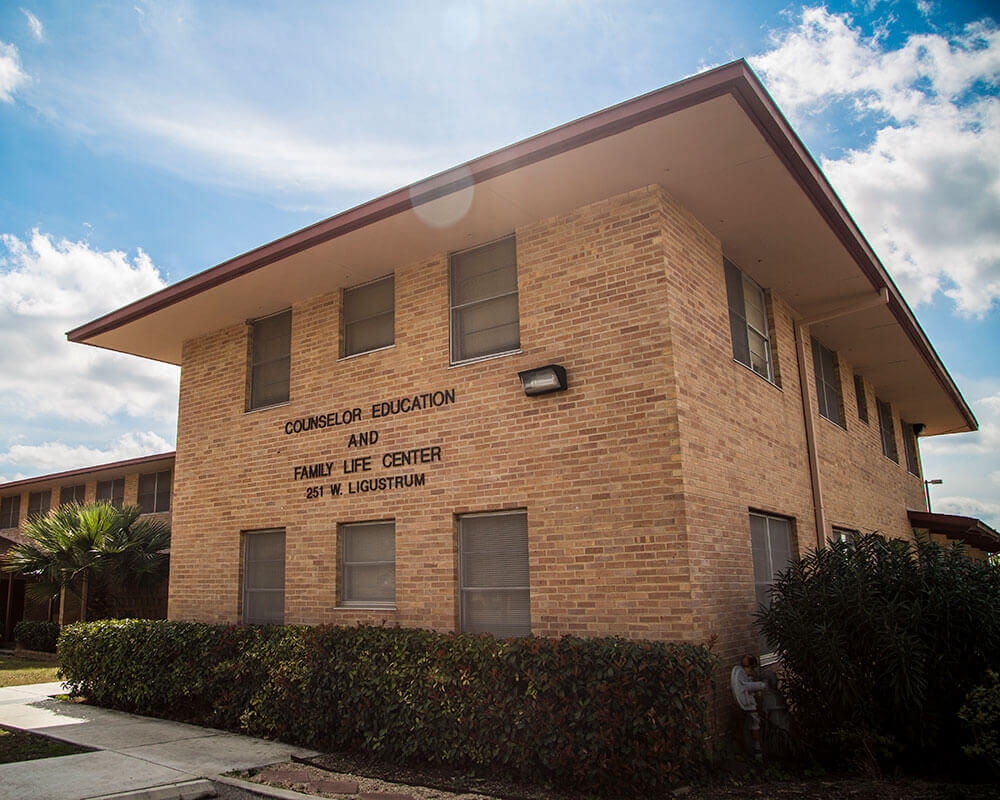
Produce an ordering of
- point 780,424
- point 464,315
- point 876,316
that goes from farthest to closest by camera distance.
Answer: point 876,316 → point 780,424 → point 464,315

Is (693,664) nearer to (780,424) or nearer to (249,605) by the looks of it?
(780,424)

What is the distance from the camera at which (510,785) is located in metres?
7.02

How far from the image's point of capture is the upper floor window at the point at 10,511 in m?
29.7

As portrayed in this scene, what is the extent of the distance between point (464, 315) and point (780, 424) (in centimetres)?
446

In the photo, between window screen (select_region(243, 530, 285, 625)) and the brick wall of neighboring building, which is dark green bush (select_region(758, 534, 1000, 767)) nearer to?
the brick wall of neighboring building

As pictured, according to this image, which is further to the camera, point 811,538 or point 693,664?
point 811,538

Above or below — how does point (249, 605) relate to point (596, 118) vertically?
below

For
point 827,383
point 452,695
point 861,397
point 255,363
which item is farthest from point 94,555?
point 861,397

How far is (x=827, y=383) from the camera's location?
13758 millimetres

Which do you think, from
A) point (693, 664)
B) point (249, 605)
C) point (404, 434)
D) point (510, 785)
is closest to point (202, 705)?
point (249, 605)

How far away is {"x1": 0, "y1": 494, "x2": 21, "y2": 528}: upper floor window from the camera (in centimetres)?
2967

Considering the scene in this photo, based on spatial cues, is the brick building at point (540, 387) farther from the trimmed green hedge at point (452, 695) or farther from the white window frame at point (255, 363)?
the trimmed green hedge at point (452, 695)

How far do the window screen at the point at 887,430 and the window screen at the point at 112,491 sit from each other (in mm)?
21564

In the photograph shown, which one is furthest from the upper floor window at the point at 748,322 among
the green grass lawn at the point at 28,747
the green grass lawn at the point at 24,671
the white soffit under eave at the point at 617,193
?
the green grass lawn at the point at 24,671
